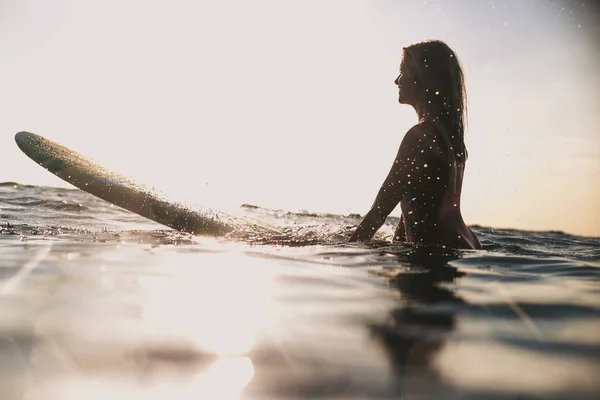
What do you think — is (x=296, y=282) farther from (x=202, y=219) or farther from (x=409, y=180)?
(x=202, y=219)

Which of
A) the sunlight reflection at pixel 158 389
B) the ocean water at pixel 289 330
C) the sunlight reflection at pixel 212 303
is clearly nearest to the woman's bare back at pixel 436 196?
the ocean water at pixel 289 330

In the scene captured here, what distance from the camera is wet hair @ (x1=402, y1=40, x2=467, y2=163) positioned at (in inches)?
156

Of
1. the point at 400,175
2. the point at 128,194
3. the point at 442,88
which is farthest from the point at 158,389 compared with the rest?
the point at 128,194

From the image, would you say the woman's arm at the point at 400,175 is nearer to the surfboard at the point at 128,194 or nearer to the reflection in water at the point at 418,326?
the reflection in water at the point at 418,326

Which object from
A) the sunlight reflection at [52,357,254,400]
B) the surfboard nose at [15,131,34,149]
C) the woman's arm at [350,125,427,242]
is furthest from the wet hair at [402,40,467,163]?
the surfboard nose at [15,131,34,149]

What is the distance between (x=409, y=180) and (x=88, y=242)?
261 cm

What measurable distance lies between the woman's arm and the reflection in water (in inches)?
35.3

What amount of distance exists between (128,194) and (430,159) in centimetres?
277

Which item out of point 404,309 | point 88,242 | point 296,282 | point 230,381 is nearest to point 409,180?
point 296,282

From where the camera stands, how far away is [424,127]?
3.84 metres

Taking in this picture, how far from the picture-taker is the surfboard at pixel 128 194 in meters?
4.66

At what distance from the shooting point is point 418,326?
162 centimetres

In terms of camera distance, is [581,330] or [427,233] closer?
[581,330]

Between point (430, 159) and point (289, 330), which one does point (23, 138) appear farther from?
point (289, 330)
